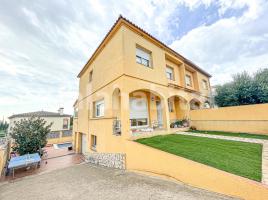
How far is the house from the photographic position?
2625 centimetres

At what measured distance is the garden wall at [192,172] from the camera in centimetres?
349

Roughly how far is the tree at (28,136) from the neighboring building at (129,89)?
19.1 ft

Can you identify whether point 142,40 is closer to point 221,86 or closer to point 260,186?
point 260,186

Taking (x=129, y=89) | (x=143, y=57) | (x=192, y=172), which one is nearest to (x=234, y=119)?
(x=192, y=172)

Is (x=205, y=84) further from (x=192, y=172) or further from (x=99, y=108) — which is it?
(x=192, y=172)

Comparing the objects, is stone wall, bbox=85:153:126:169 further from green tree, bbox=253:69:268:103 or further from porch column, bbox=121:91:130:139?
green tree, bbox=253:69:268:103

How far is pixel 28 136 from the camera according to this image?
560 inches

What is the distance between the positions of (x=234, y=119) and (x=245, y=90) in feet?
14.1

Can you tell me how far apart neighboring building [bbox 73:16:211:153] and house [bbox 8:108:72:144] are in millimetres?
16355

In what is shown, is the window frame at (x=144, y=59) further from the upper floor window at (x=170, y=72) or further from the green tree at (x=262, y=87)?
the green tree at (x=262, y=87)

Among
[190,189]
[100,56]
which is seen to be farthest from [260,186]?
[100,56]

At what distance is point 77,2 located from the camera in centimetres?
930

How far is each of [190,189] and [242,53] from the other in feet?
63.5

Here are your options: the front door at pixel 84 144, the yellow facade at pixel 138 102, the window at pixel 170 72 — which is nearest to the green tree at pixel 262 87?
the yellow facade at pixel 138 102
